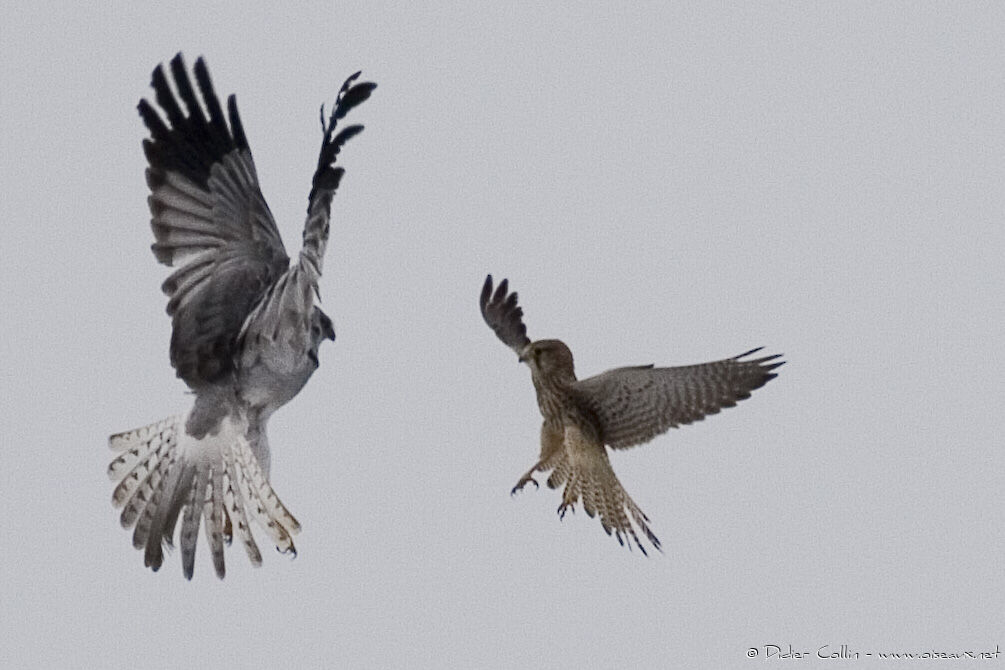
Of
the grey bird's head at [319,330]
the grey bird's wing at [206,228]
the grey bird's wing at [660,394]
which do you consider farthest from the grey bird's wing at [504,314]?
the grey bird's wing at [206,228]

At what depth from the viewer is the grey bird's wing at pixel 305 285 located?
5609mm

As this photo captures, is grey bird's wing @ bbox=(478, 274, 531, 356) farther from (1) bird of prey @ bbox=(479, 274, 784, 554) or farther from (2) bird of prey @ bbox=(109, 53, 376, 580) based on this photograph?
(2) bird of prey @ bbox=(109, 53, 376, 580)

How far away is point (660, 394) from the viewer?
6035 millimetres

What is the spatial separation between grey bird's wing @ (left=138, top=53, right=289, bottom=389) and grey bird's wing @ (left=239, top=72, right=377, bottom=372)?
0.08 meters

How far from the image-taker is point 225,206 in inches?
232

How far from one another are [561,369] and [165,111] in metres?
1.77

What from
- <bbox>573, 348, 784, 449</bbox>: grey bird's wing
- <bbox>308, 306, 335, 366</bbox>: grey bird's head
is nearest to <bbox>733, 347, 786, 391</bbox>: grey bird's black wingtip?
<bbox>573, 348, 784, 449</bbox>: grey bird's wing

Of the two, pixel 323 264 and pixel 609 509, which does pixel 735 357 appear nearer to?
pixel 609 509

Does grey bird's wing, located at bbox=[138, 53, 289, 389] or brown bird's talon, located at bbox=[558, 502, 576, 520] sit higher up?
Result: grey bird's wing, located at bbox=[138, 53, 289, 389]

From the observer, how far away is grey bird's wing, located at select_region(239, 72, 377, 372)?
5.61 metres

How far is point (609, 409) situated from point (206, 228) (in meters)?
1.66

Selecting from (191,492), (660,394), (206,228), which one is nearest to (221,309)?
(206,228)

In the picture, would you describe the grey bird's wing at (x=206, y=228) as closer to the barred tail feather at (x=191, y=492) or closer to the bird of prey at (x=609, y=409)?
the barred tail feather at (x=191, y=492)

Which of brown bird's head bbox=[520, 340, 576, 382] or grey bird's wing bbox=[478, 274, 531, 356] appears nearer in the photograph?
brown bird's head bbox=[520, 340, 576, 382]
